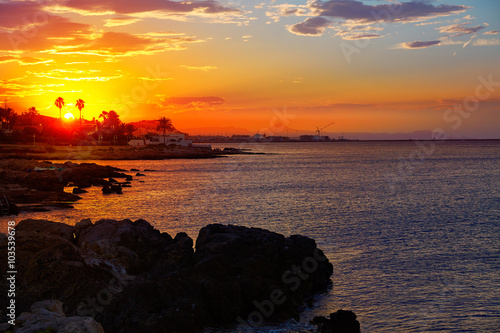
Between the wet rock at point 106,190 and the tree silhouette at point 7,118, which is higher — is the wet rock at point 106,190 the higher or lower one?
the lower one

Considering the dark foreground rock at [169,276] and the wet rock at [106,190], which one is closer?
the dark foreground rock at [169,276]

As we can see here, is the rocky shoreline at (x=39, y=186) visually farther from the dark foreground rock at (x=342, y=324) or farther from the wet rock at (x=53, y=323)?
the dark foreground rock at (x=342, y=324)

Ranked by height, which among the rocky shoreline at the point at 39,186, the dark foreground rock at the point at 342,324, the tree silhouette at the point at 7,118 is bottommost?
the dark foreground rock at the point at 342,324

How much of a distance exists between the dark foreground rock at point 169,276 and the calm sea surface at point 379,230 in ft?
4.15

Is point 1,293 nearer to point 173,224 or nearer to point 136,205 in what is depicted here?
point 173,224

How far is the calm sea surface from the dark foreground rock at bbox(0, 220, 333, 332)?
4.15 ft

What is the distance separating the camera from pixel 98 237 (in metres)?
19.4

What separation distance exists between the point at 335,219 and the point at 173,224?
12.2m

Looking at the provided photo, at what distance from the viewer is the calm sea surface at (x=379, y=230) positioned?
1627 centimetres

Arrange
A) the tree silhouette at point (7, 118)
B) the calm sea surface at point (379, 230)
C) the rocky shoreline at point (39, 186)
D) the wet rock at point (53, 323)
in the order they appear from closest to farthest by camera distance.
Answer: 1. the wet rock at point (53, 323)
2. the calm sea surface at point (379, 230)
3. the rocky shoreline at point (39, 186)
4. the tree silhouette at point (7, 118)

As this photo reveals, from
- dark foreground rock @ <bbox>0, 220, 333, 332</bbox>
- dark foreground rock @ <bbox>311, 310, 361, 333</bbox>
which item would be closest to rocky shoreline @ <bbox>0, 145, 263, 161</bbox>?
dark foreground rock @ <bbox>0, 220, 333, 332</bbox>

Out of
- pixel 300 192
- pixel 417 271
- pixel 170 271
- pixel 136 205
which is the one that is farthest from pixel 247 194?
pixel 170 271

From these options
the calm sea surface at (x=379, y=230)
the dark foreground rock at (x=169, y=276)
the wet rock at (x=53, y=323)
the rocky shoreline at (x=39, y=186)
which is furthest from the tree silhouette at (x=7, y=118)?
the wet rock at (x=53, y=323)

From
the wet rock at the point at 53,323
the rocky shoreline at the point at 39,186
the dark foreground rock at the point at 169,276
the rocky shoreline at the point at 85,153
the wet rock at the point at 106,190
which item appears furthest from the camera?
the rocky shoreline at the point at 85,153
